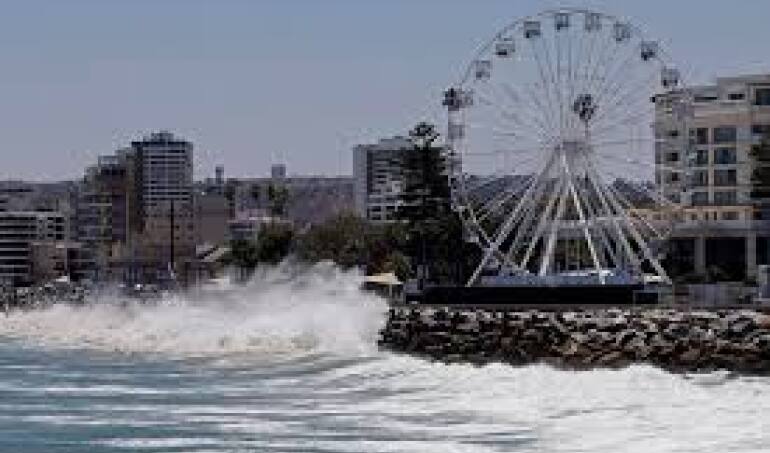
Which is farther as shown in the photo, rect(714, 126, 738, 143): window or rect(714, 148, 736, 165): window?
rect(714, 126, 738, 143): window

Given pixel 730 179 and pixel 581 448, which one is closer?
pixel 581 448

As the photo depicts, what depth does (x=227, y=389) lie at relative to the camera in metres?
42.2

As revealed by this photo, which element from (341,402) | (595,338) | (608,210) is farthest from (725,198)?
(341,402)

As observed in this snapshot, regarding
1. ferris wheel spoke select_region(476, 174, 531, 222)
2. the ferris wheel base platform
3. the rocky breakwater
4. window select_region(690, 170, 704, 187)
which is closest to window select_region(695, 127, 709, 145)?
window select_region(690, 170, 704, 187)

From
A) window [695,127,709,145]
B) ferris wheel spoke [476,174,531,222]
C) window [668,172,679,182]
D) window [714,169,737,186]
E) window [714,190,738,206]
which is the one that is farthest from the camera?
window [695,127,709,145]

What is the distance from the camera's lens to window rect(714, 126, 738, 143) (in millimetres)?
96438

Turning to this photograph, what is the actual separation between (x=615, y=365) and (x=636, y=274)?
16.7 meters

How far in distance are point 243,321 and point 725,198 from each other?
40456mm

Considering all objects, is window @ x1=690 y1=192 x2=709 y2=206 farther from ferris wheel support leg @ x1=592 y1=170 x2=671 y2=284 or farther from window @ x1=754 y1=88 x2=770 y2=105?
ferris wheel support leg @ x1=592 y1=170 x2=671 y2=284

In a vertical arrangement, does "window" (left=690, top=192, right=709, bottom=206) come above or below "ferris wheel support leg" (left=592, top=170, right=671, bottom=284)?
above

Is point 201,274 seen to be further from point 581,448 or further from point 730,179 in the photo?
point 581,448

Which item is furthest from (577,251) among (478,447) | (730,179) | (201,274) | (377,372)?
(201,274)

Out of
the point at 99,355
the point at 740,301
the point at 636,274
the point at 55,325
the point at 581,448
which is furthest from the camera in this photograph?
the point at 55,325

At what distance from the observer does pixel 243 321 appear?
216ft
